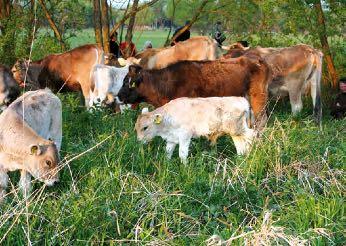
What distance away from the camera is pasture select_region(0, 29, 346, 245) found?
19.2 ft

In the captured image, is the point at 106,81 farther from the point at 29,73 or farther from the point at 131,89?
the point at 29,73

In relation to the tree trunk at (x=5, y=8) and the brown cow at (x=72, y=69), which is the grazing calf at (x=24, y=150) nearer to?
the brown cow at (x=72, y=69)

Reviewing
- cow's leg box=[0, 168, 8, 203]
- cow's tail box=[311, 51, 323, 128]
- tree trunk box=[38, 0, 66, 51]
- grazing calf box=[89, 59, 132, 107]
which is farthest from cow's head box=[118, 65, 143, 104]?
tree trunk box=[38, 0, 66, 51]

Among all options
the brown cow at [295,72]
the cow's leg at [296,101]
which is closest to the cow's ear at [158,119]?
the brown cow at [295,72]

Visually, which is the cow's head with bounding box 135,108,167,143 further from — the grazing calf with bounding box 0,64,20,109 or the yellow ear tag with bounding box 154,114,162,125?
the grazing calf with bounding box 0,64,20,109

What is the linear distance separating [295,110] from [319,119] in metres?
0.55

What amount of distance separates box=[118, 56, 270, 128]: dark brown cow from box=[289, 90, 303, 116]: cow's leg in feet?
5.96

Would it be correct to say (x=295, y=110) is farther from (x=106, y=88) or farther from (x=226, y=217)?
(x=226, y=217)

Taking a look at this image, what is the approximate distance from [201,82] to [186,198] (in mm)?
4610

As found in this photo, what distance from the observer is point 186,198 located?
22.9ft

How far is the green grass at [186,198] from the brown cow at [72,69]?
521 centimetres

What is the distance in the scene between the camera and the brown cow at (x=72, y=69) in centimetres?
1456

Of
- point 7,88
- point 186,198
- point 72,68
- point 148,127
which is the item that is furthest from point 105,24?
point 186,198

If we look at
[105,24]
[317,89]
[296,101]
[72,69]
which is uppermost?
[105,24]
